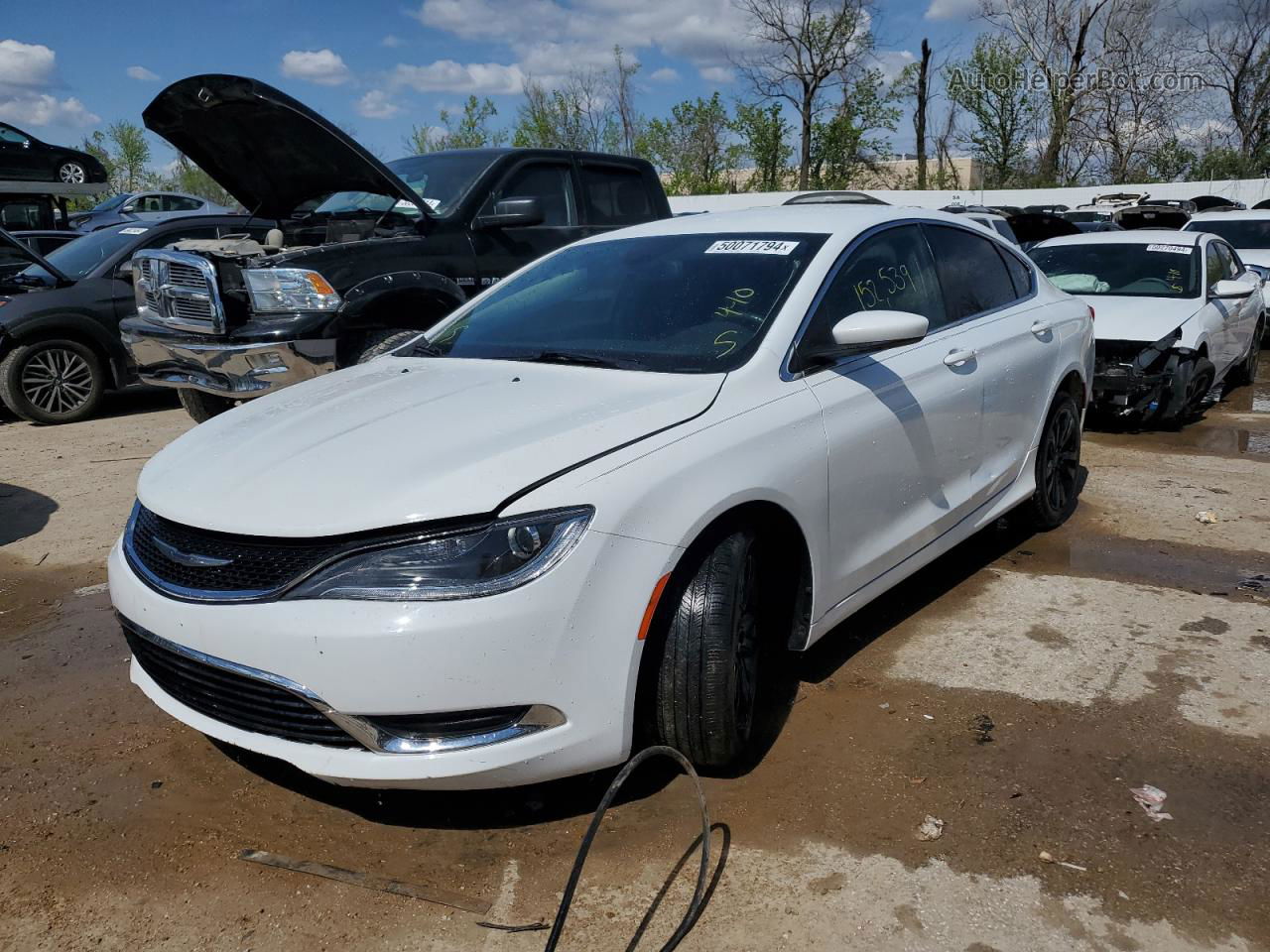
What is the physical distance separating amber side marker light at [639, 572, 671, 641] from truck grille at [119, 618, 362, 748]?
0.73 meters

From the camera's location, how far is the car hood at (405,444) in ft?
8.29

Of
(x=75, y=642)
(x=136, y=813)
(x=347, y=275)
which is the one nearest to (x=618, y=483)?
(x=136, y=813)

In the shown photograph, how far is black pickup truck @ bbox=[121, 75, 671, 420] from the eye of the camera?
576 cm

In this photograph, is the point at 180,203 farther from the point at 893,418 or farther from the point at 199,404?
the point at 893,418

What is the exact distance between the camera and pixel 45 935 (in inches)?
96.5

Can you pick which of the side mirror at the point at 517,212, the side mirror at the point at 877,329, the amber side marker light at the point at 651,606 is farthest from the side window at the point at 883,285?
the side mirror at the point at 517,212

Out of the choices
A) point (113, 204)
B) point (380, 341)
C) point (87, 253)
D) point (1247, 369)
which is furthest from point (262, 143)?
point (113, 204)

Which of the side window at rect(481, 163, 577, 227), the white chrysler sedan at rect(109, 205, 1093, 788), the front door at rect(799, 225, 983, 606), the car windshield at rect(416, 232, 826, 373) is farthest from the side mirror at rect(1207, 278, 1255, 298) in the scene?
the car windshield at rect(416, 232, 826, 373)

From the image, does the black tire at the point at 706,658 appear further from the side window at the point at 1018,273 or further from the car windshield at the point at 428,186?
the car windshield at the point at 428,186

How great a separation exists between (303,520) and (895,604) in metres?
2.75

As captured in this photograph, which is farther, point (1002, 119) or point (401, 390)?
point (1002, 119)

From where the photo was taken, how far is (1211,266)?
29.6 ft

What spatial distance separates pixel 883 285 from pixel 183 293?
4.09 meters

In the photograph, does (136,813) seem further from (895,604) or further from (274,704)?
(895,604)
